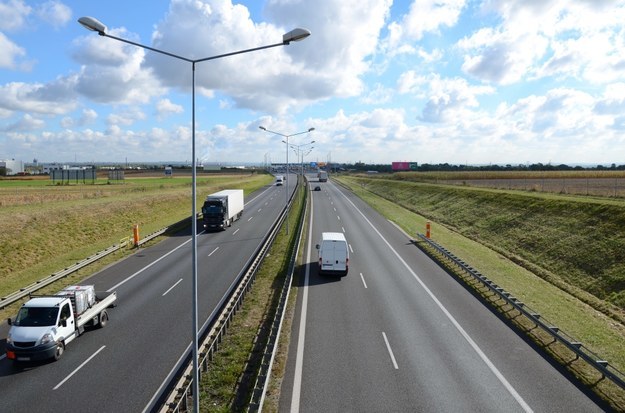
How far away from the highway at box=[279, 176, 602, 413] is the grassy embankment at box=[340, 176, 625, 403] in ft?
8.71

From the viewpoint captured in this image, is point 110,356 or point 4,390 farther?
point 110,356

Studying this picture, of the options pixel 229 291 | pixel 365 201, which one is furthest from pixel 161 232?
pixel 365 201

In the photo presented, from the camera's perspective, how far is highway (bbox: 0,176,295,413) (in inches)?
480

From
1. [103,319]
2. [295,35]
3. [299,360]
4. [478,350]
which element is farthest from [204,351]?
[295,35]

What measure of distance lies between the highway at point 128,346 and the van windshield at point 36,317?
129cm

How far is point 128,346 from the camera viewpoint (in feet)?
50.8

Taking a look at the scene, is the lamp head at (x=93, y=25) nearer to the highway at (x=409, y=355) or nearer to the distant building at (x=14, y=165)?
the highway at (x=409, y=355)

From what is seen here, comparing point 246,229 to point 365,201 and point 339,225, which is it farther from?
point 365,201

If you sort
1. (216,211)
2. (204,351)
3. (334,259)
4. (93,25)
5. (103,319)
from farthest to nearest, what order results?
(216,211) → (334,259) → (103,319) → (204,351) → (93,25)

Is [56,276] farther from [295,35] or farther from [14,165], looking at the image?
[14,165]

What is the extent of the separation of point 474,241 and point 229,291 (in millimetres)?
26051

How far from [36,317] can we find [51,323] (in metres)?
0.65

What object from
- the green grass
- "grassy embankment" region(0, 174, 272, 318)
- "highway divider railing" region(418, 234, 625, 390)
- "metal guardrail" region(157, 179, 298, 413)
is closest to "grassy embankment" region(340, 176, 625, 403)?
"highway divider railing" region(418, 234, 625, 390)

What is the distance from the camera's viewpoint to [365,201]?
70.6 meters
